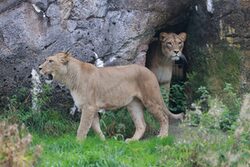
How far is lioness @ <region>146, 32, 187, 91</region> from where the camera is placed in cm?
1351

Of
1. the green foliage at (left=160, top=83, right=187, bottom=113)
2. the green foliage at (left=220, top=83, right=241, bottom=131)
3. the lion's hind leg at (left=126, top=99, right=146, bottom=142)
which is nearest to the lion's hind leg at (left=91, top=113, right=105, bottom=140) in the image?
the lion's hind leg at (left=126, top=99, right=146, bottom=142)

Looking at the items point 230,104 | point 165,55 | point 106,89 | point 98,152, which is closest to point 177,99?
point 165,55

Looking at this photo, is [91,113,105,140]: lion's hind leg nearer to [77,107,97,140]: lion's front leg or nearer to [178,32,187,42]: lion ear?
[77,107,97,140]: lion's front leg

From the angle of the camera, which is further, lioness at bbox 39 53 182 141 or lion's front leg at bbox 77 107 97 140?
lioness at bbox 39 53 182 141

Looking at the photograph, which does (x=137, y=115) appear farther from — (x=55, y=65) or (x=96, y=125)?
(x=55, y=65)

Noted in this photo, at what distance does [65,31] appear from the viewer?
12688 millimetres

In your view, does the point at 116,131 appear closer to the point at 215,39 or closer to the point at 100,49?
the point at 100,49

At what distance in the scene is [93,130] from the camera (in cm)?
1209

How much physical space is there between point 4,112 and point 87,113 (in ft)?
5.01

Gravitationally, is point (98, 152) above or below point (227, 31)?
below

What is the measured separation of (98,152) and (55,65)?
6.23ft

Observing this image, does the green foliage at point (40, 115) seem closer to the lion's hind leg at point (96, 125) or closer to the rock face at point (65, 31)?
the rock face at point (65, 31)

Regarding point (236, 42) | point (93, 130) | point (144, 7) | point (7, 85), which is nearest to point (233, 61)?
point (236, 42)

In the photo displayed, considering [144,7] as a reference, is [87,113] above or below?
below
